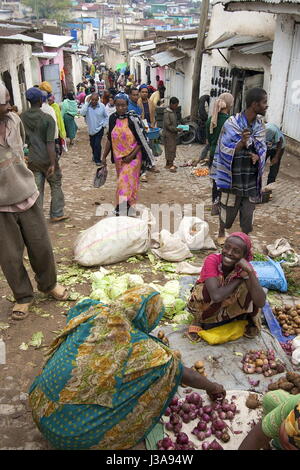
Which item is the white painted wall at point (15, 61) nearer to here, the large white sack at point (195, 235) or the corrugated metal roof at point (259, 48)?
the corrugated metal roof at point (259, 48)

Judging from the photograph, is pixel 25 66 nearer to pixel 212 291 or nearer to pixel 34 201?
pixel 34 201

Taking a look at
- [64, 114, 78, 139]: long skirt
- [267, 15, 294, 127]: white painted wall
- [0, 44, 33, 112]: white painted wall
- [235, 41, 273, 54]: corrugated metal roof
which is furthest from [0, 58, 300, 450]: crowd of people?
[0, 44, 33, 112]: white painted wall

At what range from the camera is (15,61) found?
524 inches

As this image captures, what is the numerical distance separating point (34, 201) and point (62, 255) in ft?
5.36

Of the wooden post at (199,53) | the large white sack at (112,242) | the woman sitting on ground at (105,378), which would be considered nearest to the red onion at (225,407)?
the woman sitting on ground at (105,378)

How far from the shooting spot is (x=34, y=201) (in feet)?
11.4

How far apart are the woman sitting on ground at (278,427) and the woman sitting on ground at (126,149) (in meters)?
3.98

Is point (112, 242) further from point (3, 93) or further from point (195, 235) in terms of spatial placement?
point (3, 93)

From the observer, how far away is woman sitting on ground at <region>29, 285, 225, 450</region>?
2.11 meters

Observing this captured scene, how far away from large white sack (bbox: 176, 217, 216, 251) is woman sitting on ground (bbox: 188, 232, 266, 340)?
1.66 meters

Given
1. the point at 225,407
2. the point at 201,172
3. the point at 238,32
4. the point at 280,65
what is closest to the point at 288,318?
the point at 225,407

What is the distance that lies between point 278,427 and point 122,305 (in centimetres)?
95
